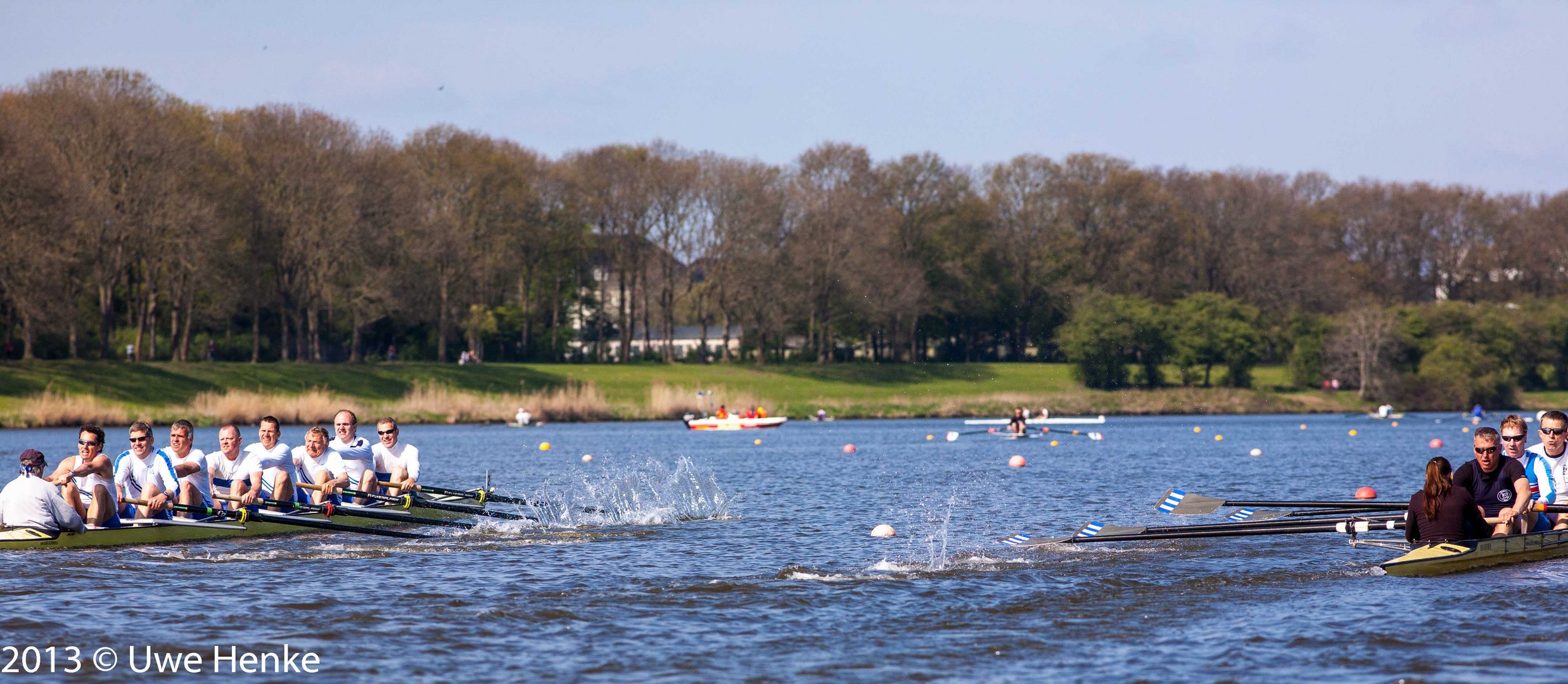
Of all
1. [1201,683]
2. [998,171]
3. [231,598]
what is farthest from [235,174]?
[1201,683]

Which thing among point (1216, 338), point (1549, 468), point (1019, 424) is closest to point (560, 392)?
point (1019, 424)

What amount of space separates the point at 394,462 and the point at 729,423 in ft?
98.2

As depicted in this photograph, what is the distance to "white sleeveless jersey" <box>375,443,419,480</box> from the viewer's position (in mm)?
16653

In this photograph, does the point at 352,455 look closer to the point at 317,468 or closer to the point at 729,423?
the point at 317,468

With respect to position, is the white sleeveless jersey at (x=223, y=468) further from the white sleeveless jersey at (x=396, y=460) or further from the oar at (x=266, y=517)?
the white sleeveless jersey at (x=396, y=460)

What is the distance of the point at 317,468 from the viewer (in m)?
16.2

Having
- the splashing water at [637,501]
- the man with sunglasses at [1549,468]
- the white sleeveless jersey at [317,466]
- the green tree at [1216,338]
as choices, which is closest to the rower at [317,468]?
the white sleeveless jersey at [317,466]

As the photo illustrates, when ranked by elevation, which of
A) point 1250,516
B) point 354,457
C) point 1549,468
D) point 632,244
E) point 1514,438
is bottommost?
point 1250,516

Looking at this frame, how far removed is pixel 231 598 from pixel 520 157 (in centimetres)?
5394

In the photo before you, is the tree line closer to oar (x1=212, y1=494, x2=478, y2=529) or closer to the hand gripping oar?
oar (x1=212, y1=494, x2=478, y2=529)

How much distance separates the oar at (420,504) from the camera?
16062 mm

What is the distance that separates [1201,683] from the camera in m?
8.51

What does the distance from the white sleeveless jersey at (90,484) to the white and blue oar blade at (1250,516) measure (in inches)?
447

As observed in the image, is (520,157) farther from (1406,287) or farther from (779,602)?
(779,602)
